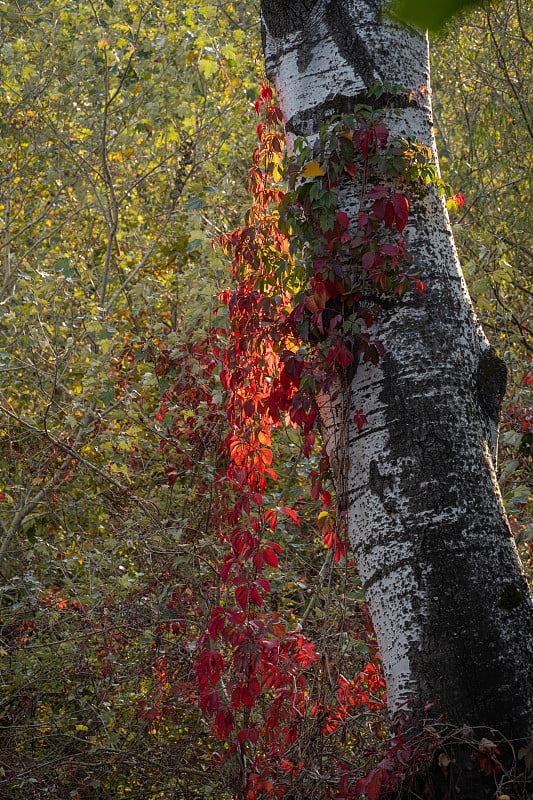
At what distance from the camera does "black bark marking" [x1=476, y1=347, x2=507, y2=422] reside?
5.59 feet

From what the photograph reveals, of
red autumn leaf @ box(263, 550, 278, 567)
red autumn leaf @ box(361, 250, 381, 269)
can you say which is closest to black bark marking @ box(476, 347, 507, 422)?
red autumn leaf @ box(361, 250, 381, 269)

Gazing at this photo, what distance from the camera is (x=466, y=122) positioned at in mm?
6340

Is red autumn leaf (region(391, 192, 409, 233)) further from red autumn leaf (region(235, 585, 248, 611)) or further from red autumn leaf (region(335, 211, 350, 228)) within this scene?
red autumn leaf (region(235, 585, 248, 611))

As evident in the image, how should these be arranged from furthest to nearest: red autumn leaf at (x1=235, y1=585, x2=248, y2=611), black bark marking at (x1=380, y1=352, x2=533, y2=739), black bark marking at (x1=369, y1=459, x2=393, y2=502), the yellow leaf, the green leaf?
red autumn leaf at (x1=235, y1=585, x2=248, y2=611), the yellow leaf, black bark marking at (x1=369, y1=459, x2=393, y2=502), black bark marking at (x1=380, y1=352, x2=533, y2=739), the green leaf

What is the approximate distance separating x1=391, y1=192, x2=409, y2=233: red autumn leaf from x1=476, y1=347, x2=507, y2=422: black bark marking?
38cm

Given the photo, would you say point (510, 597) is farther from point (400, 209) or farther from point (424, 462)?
point (400, 209)

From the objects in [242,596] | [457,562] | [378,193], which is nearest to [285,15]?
[378,193]

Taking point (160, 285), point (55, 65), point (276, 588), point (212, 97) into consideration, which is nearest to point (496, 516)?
point (276, 588)

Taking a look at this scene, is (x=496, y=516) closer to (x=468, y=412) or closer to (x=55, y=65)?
(x=468, y=412)

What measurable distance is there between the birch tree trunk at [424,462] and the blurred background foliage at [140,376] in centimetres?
72

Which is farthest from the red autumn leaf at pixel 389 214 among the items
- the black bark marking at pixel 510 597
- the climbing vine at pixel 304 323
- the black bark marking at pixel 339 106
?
the black bark marking at pixel 510 597

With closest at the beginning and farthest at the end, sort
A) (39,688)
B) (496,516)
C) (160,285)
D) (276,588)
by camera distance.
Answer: (496,516) → (276,588) → (39,688) → (160,285)

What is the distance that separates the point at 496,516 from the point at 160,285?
138 inches

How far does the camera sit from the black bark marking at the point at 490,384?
5.59 feet
